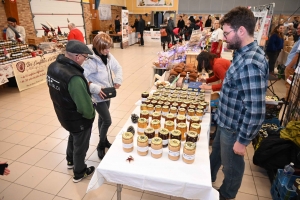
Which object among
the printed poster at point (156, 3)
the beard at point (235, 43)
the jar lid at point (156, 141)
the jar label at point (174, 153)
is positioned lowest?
the jar label at point (174, 153)

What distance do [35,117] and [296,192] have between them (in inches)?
169

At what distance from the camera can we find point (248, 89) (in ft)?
4.66

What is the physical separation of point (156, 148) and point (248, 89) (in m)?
0.79

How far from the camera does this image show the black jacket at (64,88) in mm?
1834

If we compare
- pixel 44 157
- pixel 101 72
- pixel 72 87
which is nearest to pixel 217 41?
pixel 101 72

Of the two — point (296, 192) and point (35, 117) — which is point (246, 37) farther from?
point (35, 117)

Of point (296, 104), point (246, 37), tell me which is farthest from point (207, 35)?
point (246, 37)

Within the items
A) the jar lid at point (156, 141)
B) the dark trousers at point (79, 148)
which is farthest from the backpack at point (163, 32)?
the jar lid at point (156, 141)

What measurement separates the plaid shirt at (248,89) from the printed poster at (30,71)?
17.6 feet

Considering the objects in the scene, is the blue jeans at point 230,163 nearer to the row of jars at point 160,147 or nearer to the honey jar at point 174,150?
the row of jars at point 160,147

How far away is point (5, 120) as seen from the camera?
3.90 m

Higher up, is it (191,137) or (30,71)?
(191,137)

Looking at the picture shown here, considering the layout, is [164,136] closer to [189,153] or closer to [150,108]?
[189,153]

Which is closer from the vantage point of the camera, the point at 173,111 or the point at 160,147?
the point at 160,147
